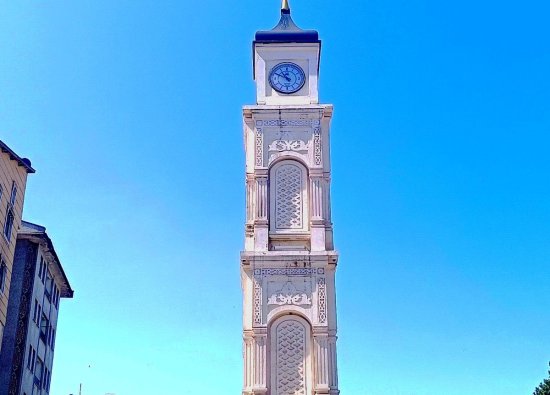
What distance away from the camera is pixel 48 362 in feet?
132

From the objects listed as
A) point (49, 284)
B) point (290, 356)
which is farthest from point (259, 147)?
point (49, 284)

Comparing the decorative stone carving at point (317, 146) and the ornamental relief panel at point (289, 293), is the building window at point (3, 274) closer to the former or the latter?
the ornamental relief panel at point (289, 293)

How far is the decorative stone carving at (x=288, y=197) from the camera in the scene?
90.9ft

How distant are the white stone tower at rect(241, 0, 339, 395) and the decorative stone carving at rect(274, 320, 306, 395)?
3 centimetres

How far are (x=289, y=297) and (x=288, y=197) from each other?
3716 mm

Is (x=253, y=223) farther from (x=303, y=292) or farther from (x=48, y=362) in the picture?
(x=48, y=362)

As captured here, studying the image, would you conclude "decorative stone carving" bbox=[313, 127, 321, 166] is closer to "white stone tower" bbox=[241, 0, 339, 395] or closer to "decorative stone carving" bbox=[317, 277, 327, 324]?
"white stone tower" bbox=[241, 0, 339, 395]

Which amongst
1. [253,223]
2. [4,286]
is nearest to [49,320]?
[4,286]

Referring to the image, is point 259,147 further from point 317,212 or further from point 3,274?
point 3,274

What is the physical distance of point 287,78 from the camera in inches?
1182

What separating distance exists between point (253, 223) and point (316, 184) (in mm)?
2614

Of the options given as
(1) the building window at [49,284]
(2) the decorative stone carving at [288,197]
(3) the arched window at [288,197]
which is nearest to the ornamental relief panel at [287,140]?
(3) the arched window at [288,197]

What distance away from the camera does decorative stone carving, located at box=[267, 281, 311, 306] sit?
26.3 meters

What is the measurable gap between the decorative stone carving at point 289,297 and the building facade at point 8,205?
9097 millimetres
